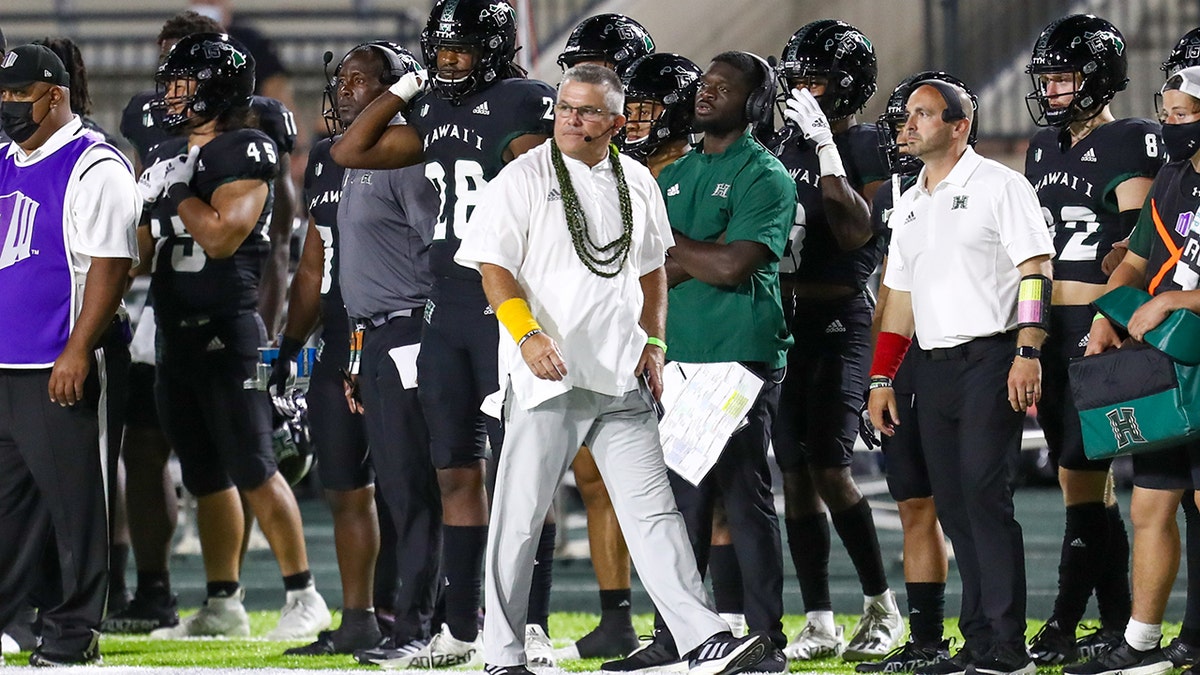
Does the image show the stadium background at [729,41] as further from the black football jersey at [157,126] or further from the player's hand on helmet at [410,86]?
the player's hand on helmet at [410,86]

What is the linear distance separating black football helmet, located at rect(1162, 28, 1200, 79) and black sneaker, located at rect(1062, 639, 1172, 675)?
1.97 m

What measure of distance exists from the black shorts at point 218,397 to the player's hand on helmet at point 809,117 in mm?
2292

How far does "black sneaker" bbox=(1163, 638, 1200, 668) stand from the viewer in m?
5.43

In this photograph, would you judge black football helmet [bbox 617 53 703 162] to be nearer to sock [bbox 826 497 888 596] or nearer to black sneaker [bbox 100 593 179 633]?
sock [bbox 826 497 888 596]

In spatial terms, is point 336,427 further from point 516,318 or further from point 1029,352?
point 1029,352

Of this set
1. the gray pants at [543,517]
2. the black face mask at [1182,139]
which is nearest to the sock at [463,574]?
the gray pants at [543,517]

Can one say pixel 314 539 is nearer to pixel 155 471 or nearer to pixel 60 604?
pixel 155 471

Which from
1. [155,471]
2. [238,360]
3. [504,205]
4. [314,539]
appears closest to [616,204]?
[504,205]

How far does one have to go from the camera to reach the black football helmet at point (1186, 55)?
6.09 metres

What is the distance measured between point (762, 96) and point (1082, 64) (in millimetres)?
1036

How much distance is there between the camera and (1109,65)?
5852 millimetres

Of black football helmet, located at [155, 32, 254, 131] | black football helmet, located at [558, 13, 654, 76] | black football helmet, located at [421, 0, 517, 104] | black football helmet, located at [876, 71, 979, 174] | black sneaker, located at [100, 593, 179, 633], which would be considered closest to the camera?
black football helmet, located at [421, 0, 517, 104]

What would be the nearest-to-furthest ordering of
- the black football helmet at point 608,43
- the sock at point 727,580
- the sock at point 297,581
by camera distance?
the sock at point 727,580, the black football helmet at point 608,43, the sock at point 297,581

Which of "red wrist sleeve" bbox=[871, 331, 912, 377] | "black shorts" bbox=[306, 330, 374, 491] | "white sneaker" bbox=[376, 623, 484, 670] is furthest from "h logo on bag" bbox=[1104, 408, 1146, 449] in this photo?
"black shorts" bbox=[306, 330, 374, 491]
